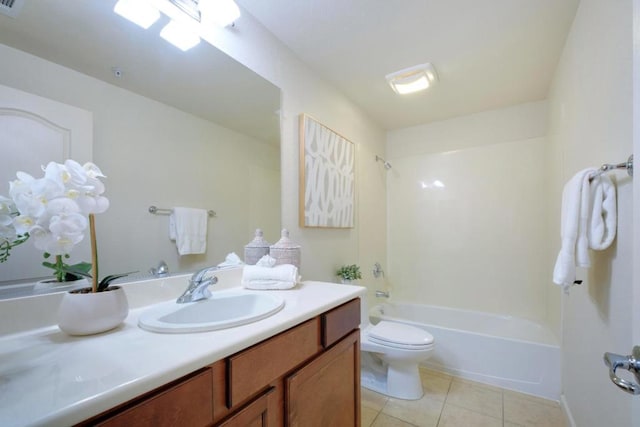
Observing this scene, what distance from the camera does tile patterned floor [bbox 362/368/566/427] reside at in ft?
5.45

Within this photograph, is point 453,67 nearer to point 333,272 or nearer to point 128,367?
point 333,272

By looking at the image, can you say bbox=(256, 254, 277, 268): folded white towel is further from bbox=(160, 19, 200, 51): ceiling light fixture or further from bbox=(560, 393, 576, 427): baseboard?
bbox=(560, 393, 576, 427): baseboard

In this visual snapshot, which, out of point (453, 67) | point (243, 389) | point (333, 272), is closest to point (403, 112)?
point (453, 67)

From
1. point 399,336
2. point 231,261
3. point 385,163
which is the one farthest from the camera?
point 385,163

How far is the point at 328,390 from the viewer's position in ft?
3.42

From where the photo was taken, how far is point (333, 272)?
210 centimetres

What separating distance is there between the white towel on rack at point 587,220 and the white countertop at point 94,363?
3.40 feet

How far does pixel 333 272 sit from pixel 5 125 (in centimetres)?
180

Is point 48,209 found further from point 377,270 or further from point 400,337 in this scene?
point 377,270

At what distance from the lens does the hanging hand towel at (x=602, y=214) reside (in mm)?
969

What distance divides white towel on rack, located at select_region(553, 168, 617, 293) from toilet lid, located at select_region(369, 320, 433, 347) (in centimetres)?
102

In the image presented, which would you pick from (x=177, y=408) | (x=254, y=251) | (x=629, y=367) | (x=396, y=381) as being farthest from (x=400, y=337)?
(x=177, y=408)

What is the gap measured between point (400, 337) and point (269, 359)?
54.6 inches

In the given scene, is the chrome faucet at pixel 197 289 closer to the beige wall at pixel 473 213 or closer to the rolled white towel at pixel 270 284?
the rolled white towel at pixel 270 284
